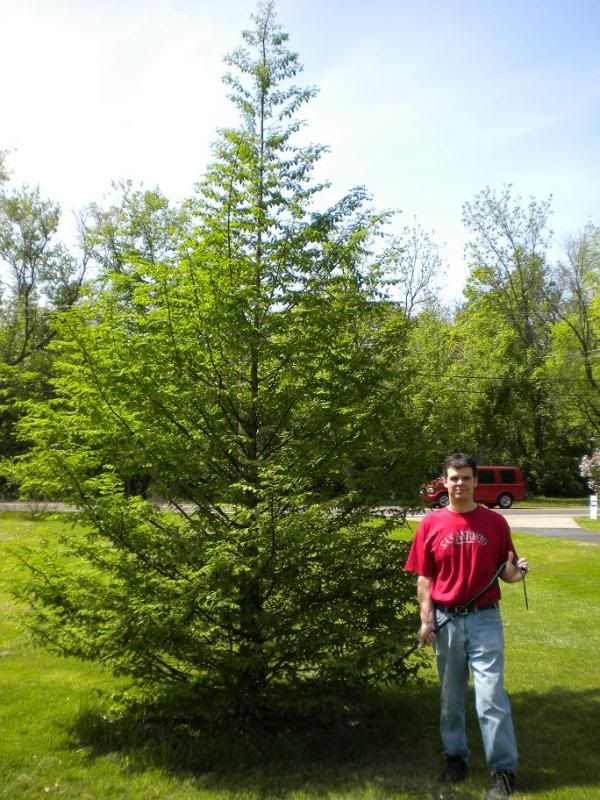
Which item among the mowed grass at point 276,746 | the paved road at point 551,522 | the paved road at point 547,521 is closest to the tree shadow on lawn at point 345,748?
the mowed grass at point 276,746

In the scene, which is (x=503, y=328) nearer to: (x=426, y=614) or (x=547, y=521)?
(x=547, y=521)

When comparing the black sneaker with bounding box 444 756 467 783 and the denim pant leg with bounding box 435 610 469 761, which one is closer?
the denim pant leg with bounding box 435 610 469 761

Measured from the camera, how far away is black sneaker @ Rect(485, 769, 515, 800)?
12.6 feet

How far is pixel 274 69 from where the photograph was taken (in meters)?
5.89

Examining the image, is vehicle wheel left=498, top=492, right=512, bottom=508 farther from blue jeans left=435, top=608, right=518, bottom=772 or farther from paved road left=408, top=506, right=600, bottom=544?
blue jeans left=435, top=608, right=518, bottom=772

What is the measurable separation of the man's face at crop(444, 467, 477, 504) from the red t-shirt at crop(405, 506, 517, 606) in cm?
9

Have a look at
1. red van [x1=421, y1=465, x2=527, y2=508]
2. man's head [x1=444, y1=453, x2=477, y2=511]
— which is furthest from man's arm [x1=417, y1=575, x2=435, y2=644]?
red van [x1=421, y1=465, x2=527, y2=508]

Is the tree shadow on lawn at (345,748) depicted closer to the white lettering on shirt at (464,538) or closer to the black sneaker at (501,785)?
the black sneaker at (501,785)

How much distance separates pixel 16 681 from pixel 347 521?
3596mm

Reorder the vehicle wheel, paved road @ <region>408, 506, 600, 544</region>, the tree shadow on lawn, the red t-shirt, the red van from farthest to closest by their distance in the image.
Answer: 1. the vehicle wheel
2. the red van
3. paved road @ <region>408, 506, 600, 544</region>
4. the tree shadow on lawn
5. the red t-shirt

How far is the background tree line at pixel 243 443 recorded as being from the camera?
4.72 metres

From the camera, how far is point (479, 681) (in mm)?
3957

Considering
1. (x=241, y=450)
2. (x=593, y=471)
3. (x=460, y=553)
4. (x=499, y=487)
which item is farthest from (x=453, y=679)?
(x=499, y=487)

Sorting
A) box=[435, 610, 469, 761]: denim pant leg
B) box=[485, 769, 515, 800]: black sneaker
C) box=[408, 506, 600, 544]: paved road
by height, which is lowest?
box=[408, 506, 600, 544]: paved road
